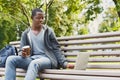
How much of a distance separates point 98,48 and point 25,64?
40.8 inches

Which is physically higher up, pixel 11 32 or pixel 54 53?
pixel 54 53

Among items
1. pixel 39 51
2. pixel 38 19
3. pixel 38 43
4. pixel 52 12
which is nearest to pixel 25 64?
pixel 39 51

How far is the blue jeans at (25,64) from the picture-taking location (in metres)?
4.62

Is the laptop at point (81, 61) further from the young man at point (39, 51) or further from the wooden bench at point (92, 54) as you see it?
the young man at point (39, 51)

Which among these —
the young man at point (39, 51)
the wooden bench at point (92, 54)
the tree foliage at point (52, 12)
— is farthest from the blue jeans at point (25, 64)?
the tree foliage at point (52, 12)

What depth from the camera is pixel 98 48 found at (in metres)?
5.05

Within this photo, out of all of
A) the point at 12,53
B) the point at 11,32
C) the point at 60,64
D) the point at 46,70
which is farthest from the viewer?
the point at 11,32

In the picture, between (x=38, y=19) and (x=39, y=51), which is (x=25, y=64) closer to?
(x=39, y=51)

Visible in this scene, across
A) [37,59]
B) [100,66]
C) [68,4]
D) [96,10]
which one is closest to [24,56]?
[37,59]

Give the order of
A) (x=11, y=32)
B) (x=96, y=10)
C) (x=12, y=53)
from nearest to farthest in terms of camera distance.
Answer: (x=12, y=53) → (x=96, y=10) → (x=11, y=32)

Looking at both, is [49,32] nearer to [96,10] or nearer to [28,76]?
[28,76]

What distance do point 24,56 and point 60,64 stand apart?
0.55 m

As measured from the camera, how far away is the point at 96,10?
50.1 feet

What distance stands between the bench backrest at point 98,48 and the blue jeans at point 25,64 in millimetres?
490
